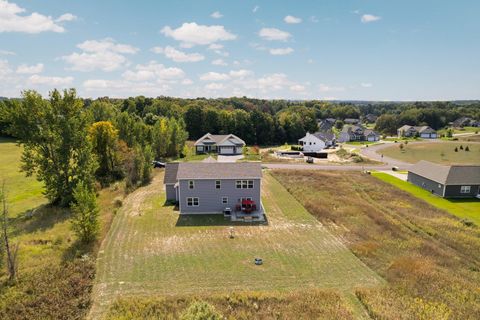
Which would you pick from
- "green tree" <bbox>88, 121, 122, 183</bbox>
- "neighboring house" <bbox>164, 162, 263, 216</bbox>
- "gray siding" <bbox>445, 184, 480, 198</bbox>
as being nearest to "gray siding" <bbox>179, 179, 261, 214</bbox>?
"neighboring house" <bbox>164, 162, 263, 216</bbox>

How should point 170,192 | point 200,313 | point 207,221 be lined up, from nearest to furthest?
point 200,313
point 207,221
point 170,192

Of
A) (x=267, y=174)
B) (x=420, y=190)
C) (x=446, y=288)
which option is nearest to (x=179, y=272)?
(x=446, y=288)

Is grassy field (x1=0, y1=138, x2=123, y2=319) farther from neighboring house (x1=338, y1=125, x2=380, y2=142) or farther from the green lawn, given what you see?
neighboring house (x1=338, y1=125, x2=380, y2=142)

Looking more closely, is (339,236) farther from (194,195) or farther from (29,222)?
(29,222)

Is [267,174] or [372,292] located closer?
[372,292]

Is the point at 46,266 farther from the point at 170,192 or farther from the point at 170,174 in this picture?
the point at 170,174

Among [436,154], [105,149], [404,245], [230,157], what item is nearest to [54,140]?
[105,149]
